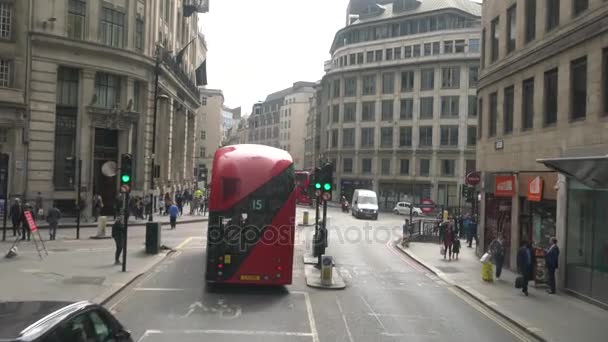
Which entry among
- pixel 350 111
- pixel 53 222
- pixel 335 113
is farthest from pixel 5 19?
pixel 335 113

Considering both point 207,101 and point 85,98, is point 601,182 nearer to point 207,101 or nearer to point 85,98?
point 85,98

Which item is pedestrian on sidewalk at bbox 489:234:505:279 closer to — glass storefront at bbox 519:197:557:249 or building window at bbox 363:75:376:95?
glass storefront at bbox 519:197:557:249

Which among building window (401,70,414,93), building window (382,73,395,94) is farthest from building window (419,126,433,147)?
building window (382,73,395,94)

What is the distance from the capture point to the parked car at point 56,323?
204 inches

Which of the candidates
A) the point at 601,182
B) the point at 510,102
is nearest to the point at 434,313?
the point at 601,182

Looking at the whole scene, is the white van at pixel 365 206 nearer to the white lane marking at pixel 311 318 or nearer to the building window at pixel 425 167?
the building window at pixel 425 167

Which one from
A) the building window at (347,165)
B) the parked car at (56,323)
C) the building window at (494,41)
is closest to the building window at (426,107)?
the building window at (347,165)

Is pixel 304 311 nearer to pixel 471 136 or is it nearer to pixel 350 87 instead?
pixel 471 136

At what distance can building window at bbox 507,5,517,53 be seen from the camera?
25425 mm

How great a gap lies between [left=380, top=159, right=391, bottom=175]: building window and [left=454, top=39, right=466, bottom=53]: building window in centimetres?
1631

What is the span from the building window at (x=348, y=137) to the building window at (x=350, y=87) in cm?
498

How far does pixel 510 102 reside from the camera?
2591 cm

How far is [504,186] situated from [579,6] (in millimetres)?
8226

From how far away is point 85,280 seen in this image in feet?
58.1
